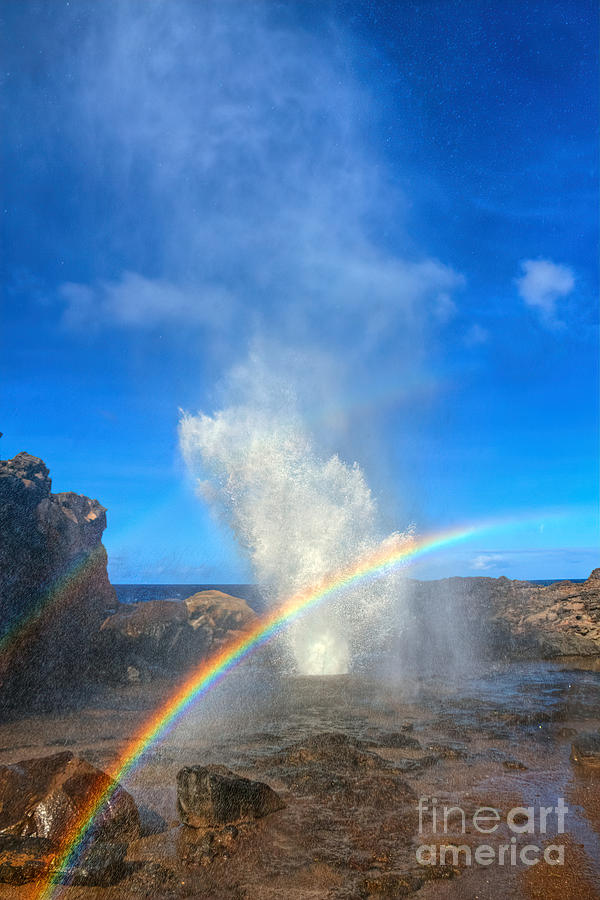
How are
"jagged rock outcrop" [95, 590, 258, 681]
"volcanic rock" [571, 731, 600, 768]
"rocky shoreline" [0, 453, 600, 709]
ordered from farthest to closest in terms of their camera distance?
"jagged rock outcrop" [95, 590, 258, 681] → "rocky shoreline" [0, 453, 600, 709] → "volcanic rock" [571, 731, 600, 768]

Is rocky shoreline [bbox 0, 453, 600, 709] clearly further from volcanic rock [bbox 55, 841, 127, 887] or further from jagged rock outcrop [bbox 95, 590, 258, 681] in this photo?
volcanic rock [bbox 55, 841, 127, 887]

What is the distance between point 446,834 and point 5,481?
55.0 ft

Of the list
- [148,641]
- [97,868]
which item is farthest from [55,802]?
[148,641]

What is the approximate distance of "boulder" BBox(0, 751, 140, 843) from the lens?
660 cm

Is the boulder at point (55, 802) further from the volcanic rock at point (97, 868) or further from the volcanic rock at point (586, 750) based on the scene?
the volcanic rock at point (586, 750)

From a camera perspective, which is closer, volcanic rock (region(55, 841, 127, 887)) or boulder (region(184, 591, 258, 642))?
volcanic rock (region(55, 841, 127, 887))

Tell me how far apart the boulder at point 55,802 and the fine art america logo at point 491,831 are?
13.4 feet

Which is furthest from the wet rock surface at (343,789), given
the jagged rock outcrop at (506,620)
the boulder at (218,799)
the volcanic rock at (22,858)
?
the jagged rock outcrop at (506,620)

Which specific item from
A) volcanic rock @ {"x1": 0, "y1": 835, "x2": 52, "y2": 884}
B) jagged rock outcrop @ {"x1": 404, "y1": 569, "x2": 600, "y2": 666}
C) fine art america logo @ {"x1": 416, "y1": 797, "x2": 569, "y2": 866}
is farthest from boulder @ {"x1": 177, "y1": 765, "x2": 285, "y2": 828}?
jagged rock outcrop @ {"x1": 404, "y1": 569, "x2": 600, "y2": 666}

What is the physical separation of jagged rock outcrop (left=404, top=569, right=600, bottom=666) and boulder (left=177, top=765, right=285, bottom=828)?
67.8ft

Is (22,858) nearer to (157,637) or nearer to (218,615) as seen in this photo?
(157,637)

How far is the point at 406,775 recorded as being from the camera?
929 centimetres

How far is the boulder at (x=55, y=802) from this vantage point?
6598 millimetres

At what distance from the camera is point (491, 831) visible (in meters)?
6.88
